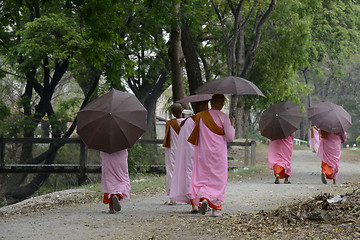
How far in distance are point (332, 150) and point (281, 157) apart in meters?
1.32

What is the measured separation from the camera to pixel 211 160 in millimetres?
9531

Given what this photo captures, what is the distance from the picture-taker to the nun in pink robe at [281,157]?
1611cm

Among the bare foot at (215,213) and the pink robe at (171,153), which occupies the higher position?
the pink robe at (171,153)

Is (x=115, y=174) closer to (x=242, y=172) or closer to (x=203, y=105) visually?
(x=203, y=105)

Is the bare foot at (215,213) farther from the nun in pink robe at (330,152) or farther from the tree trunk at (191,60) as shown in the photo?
the tree trunk at (191,60)

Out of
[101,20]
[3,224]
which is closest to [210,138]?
[3,224]

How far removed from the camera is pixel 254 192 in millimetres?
13250

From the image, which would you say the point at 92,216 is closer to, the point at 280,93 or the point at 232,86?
the point at 232,86

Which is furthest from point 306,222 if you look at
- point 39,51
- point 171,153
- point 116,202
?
point 39,51

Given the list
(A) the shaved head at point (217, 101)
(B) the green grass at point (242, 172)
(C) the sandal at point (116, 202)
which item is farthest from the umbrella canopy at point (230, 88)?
(B) the green grass at point (242, 172)

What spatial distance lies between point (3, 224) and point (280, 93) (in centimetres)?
2327

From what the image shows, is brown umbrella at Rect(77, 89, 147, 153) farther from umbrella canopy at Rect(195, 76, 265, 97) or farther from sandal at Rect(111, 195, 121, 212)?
umbrella canopy at Rect(195, 76, 265, 97)

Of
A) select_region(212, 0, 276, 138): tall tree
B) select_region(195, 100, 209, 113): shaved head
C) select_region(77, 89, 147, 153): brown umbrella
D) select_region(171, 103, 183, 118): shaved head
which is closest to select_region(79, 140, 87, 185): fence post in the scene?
select_region(212, 0, 276, 138): tall tree

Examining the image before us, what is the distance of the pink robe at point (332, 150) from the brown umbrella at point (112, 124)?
7.46 m
